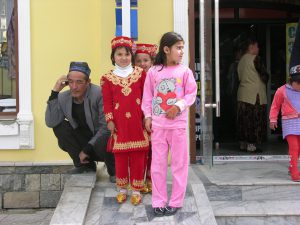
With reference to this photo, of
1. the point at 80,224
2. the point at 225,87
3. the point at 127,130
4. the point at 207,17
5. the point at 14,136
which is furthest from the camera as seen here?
the point at 225,87

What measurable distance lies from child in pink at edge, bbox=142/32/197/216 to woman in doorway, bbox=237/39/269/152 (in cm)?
310

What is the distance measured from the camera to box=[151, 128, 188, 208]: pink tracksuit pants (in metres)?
4.30

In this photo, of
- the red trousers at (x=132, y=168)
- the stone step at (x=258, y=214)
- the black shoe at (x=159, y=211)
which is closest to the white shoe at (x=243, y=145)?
the stone step at (x=258, y=214)

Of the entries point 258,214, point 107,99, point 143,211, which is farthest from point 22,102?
point 258,214

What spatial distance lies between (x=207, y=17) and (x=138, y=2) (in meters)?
0.87

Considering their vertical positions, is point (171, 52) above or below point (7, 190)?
above

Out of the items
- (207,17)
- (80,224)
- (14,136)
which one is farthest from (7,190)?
(207,17)

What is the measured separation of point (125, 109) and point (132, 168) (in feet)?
1.86

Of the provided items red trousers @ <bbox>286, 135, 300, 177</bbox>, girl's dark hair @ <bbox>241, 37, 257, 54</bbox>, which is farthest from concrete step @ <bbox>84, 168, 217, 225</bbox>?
girl's dark hair @ <bbox>241, 37, 257, 54</bbox>

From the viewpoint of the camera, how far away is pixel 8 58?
645 cm

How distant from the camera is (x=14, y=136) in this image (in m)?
6.20

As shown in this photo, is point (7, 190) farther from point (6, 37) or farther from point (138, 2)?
point (138, 2)

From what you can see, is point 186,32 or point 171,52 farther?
point 186,32

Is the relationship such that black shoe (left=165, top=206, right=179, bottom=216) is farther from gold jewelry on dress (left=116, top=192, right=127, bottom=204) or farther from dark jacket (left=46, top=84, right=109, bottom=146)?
dark jacket (left=46, top=84, right=109, bottom=146)
